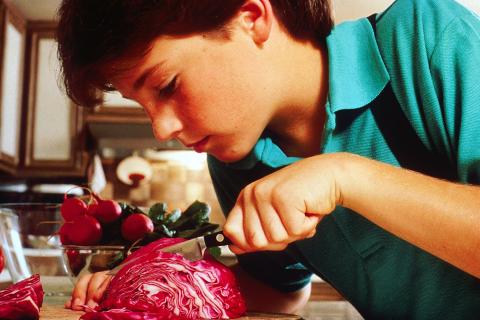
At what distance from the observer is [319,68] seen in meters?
1.00

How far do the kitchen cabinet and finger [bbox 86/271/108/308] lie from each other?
3119mm

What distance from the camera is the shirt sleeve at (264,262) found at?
1166 mm

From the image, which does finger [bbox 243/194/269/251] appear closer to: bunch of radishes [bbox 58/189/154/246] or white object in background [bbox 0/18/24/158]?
bunch of radishes [bbox 58/189/154/246]

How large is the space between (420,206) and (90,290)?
0.52m

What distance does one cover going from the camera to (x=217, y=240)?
83 cm

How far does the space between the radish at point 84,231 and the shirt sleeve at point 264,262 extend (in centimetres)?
28

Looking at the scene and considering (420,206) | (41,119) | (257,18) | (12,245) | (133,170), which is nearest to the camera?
(420,206)

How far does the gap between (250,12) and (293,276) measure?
563 mm

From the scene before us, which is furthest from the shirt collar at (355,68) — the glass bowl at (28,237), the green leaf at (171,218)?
the glass bowl at (28,237)

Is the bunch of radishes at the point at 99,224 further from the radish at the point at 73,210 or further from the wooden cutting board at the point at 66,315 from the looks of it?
the wooden cutting board at the point at 66,315

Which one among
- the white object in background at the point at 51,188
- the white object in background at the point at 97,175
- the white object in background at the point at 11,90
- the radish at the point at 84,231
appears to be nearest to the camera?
the radish at the point at 84,231

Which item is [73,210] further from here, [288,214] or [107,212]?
[288,214]

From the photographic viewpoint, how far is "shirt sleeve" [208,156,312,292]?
1166 millimetres

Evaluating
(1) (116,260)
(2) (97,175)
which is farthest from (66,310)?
(2) (97,175)
